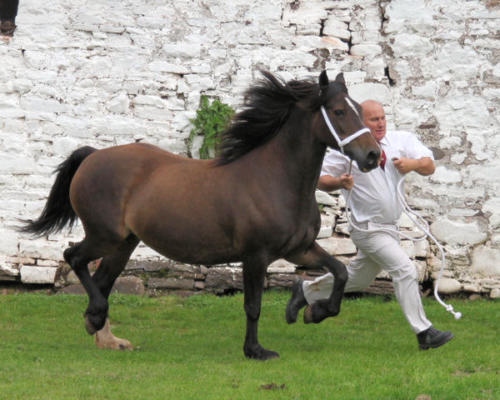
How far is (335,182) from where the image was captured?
6.54 metres

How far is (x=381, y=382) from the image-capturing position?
5434 millimetres

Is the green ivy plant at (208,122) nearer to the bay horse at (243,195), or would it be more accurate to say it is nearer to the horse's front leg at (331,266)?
the bay horse at (243,195)

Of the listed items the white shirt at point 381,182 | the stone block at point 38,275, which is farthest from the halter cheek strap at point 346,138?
the stone block at point 38,275

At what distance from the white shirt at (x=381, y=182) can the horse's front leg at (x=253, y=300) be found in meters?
0.94

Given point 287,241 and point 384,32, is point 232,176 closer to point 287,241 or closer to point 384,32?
point 287,241

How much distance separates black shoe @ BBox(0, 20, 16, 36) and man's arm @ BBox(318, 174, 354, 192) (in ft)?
15.7

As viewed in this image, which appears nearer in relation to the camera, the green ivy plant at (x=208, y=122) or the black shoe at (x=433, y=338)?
the black shoe at (x=433, y=338)

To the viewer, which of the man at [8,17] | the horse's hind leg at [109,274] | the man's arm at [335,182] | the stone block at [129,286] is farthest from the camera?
the man at [8,17]

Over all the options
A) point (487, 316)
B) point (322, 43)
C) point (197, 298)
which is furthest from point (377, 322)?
point (322, 43)

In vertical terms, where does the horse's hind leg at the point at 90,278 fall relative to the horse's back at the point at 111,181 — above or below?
below

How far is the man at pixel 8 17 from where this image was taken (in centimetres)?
977

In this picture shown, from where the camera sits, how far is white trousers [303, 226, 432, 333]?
21.2 feet

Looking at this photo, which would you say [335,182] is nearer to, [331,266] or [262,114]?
[331,266]

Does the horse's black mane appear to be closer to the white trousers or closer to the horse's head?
the horse's head
